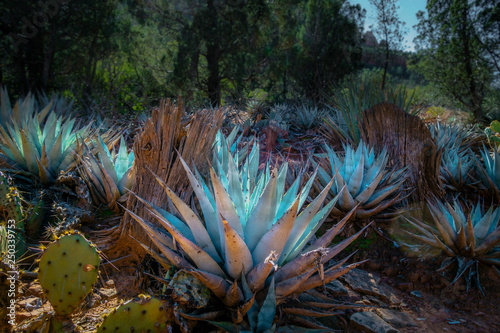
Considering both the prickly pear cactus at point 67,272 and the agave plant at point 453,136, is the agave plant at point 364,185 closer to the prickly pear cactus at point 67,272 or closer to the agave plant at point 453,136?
the prickly pear cactus at point 67,272

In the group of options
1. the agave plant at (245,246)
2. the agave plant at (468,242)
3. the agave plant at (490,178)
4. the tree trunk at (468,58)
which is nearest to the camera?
the agave plant at (245,246)

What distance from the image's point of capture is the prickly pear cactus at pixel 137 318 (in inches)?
54.5

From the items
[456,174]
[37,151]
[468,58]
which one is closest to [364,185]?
[456,174]

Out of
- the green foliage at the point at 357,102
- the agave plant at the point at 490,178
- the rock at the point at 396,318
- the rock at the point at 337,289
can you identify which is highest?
the green foliage at the point at 357,102

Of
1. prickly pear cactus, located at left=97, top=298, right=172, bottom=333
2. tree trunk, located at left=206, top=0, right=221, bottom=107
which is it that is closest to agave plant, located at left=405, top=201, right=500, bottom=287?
prickly pear cactus, located at left=97, top=298, right=172, bottom=333

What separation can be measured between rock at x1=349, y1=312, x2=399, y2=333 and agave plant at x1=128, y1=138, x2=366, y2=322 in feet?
1.51

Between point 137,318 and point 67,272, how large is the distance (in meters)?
0.50

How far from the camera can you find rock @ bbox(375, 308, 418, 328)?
2080mm

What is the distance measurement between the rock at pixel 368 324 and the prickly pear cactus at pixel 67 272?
1.48m

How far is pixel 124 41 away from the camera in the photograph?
1094 cm

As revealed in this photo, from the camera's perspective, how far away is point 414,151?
364cm

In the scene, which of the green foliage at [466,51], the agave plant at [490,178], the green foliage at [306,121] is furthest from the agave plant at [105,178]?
the green foliage at [466,51]

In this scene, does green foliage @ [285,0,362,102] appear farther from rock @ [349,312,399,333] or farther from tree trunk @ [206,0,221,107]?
rock @ [349,312,399,333]

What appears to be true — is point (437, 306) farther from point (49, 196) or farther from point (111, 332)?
point (49, 196)
